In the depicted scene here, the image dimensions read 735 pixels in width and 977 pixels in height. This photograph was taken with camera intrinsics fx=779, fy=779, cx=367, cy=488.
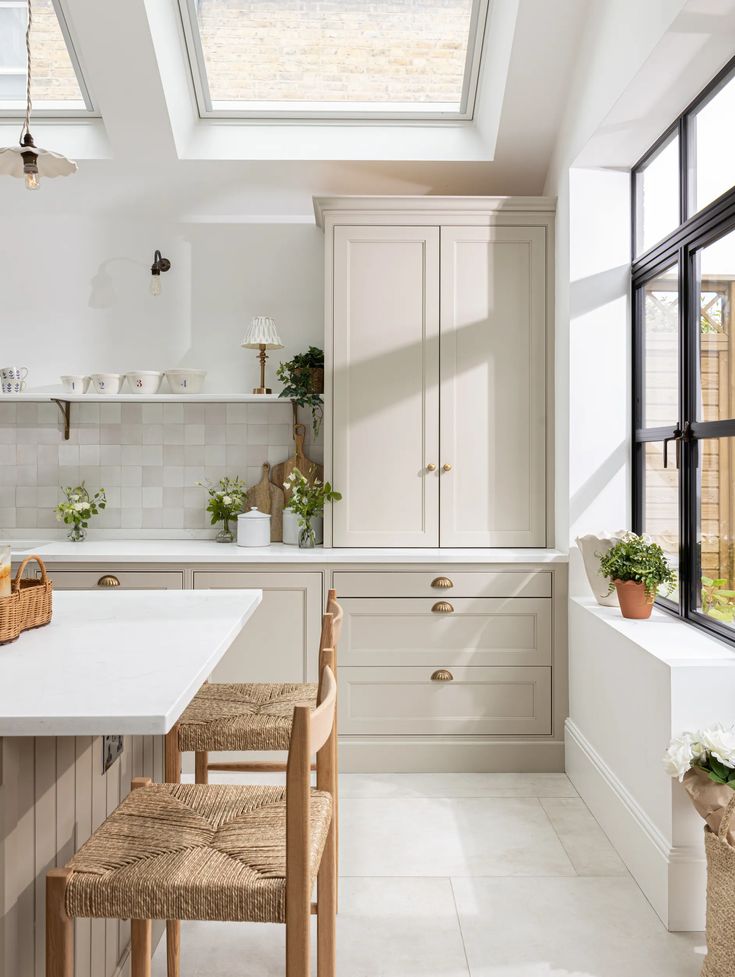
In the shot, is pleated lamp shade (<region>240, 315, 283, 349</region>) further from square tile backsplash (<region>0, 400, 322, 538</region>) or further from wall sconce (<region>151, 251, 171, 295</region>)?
wall sconce (<region>151, 251, 171, 295</region>)

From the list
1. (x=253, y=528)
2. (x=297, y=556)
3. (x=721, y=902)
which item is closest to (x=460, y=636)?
(x=297, y=556)

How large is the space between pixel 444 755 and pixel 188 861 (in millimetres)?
2120

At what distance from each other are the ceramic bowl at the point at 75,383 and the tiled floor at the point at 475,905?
2205mm

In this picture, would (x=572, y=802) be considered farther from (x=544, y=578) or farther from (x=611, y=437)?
(x=611, y=437)

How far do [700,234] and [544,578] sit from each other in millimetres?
1434

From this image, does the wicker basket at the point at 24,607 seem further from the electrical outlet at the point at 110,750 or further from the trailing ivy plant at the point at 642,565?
the trailing ivy plant at the point at 642,565

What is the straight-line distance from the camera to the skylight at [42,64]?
3.19 m

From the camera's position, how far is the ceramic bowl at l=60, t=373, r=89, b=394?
3676 millimetres

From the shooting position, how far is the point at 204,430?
3.83 metres

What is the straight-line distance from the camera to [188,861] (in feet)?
4.14

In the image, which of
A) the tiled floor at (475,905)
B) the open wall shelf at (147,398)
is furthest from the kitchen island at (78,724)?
the open wall shelf at (147,398)

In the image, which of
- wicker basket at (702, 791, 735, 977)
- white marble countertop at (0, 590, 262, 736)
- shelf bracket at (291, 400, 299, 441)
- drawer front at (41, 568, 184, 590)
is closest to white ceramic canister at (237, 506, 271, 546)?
drawer front at (41, 568, 184, 590)

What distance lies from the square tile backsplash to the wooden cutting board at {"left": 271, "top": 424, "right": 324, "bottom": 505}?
65 millimetres

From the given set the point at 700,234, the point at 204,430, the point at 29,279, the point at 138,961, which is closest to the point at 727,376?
the point at 700,234
